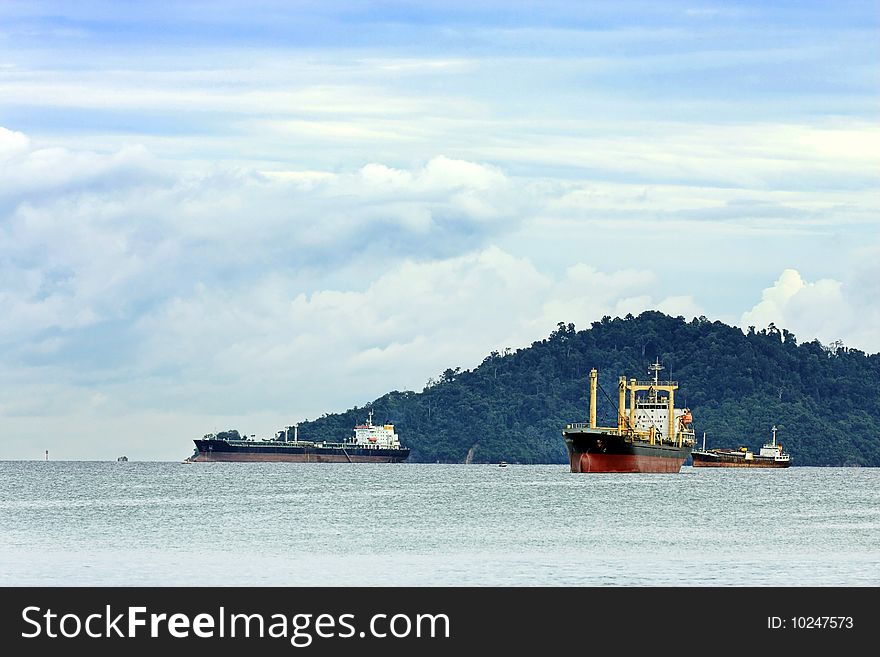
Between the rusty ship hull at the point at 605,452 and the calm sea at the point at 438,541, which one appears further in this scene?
the rusty ship hull at the point at 605,452

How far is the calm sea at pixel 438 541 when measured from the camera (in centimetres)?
4709

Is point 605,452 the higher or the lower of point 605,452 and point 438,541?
the higher

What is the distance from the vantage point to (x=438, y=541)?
197 ft

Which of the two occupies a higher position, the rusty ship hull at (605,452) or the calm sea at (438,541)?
the rusty ship hull at (605,452)

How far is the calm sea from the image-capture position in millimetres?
47094

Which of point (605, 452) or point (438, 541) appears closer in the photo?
point (438, 541)

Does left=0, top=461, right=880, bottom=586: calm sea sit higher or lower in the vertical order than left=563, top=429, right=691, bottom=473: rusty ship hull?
lower

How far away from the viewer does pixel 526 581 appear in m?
45.6

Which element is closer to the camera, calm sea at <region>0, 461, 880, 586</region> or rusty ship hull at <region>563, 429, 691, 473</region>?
calm sea at <region>0, 461, 880, 586</region>

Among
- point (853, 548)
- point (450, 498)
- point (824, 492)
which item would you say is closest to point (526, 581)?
point (853, 548)
